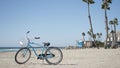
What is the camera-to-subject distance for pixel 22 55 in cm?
984

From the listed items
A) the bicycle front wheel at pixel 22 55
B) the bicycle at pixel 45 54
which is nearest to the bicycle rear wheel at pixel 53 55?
the bicycle at pixel 45 54

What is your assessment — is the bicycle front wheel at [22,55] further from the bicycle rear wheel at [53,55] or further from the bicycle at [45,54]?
the bicycle rear wheel at [53,55]

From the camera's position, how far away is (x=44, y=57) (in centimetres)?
984

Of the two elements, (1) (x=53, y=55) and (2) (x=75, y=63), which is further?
(2) (x=75, y=63)

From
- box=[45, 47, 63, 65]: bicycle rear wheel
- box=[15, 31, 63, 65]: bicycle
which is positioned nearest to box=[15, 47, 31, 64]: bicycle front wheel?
box=[15, 31, 63, 65]: bicycle

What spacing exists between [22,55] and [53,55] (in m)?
1.34

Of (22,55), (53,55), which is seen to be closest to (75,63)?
(53,55)

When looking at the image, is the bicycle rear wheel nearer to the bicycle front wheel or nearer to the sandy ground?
the sandy ground

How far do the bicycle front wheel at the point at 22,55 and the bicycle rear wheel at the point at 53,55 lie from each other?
2.78 feet

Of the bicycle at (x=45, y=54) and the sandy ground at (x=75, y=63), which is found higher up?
the bicycle at (x=45, y=54)

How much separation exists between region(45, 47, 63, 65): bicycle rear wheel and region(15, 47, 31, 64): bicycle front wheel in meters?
0.85

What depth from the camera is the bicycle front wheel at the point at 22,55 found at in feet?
32.4

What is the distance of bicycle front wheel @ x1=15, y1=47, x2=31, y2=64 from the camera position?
32.4ft

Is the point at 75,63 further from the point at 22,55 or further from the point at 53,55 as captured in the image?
the point at 22,55
